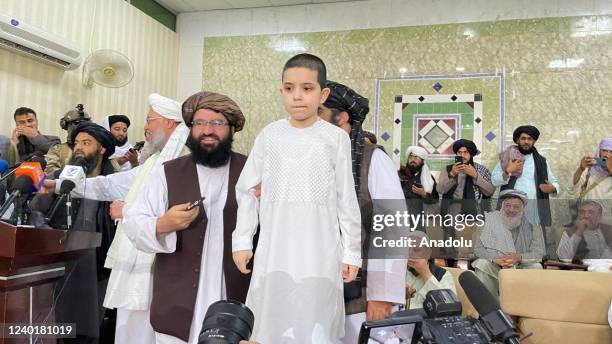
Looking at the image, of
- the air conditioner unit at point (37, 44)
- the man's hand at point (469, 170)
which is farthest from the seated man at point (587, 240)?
the air conditioner unit at point (37, 44)

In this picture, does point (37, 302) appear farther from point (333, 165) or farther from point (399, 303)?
point (399, 303)

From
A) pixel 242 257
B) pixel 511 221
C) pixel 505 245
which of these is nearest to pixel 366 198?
pixel 242 257

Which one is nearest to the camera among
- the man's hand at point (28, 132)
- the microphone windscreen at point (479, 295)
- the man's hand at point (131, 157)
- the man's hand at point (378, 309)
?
the microphone windscreen at point (479, 295)

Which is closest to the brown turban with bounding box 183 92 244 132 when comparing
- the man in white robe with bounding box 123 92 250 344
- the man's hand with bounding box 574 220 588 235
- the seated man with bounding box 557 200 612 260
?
the man in white robe with bounding box 123 92 250 344

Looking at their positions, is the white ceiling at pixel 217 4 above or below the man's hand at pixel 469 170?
above

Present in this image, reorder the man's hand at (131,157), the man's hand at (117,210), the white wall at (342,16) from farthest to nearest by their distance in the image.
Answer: the white wall at (342,16), the man's hand at (131,157), the man's hand at (117,210)

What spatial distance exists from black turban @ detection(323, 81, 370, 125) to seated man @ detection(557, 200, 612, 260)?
7.84 ft

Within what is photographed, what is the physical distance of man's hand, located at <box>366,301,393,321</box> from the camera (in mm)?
1692

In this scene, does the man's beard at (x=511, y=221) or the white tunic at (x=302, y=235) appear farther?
the man's beard at (x=511, y=221)

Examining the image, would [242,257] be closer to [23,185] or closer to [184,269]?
[184,269]

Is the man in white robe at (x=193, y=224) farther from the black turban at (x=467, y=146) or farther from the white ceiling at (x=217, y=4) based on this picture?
the white ceiling at (x=217, y=4)

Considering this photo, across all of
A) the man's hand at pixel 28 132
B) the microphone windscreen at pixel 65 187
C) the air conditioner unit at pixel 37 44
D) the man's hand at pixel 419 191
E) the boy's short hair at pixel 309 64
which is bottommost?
the microphone windscreen at pixel 65 187

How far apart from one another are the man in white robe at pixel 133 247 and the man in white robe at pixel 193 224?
166mm

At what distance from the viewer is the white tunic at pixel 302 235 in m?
1.55
